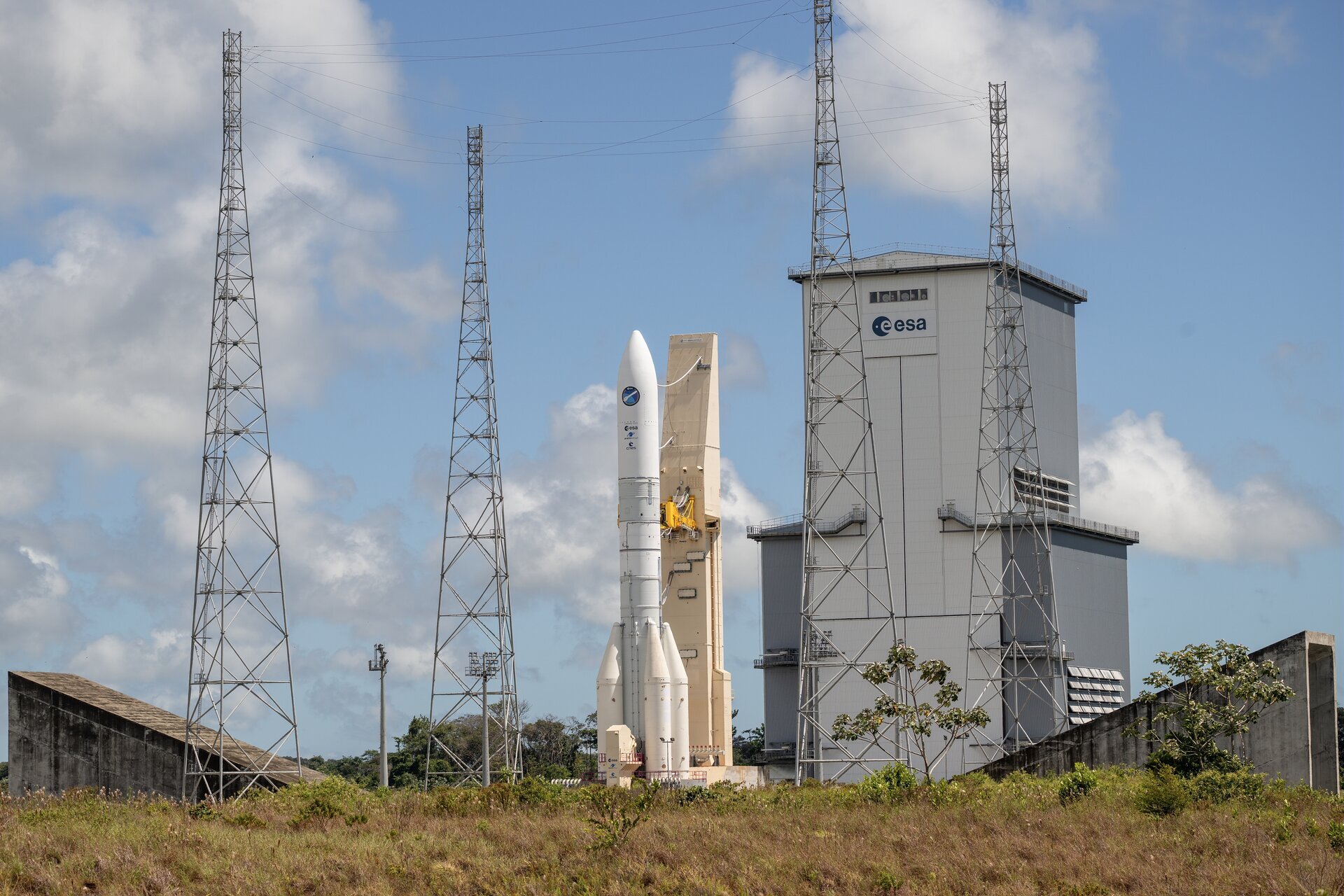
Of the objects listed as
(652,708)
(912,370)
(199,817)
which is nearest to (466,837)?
(199,817)

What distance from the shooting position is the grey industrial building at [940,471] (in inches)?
3292

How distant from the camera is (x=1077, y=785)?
3903 centimetres

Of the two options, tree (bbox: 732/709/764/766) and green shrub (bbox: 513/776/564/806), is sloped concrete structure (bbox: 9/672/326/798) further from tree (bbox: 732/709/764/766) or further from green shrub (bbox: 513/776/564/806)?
tree (bbox: 732/709/764/766)

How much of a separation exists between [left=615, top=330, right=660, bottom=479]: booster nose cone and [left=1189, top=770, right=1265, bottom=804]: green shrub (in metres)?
28.1

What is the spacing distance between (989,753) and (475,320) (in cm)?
3626

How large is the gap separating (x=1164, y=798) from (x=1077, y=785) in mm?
4944

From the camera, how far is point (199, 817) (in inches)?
1430

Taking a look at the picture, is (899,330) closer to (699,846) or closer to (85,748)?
(85,748)

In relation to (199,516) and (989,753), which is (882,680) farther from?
(989,753)

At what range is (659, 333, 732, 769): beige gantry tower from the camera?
66062mm

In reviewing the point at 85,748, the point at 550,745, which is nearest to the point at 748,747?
the point at 550,745

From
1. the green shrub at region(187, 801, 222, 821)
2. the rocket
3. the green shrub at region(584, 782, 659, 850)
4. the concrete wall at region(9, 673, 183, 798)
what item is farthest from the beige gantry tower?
the green shrub at region(187, 801, 222, 821)

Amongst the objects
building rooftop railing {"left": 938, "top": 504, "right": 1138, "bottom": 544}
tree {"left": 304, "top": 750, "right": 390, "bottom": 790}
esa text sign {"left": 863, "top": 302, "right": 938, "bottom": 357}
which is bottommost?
tree {"left": 304, "top": 750, "right": 390, "bottom": 790}

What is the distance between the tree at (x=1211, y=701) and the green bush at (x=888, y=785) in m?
6.72
